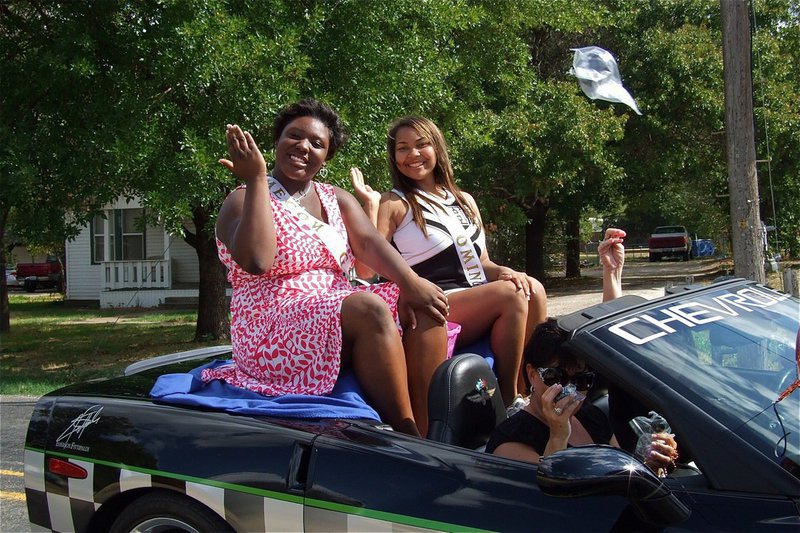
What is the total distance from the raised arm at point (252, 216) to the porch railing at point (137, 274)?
23648mm

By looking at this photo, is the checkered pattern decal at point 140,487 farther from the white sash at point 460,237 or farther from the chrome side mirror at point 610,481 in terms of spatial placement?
the white sash at point 460,237

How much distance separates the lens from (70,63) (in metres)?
9.40

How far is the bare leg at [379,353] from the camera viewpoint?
2.78 meters

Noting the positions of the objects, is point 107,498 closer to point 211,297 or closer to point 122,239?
point 211,297

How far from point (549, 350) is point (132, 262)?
2479 centimetres

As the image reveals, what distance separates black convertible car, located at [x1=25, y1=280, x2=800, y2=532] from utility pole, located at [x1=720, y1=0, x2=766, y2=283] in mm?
4888

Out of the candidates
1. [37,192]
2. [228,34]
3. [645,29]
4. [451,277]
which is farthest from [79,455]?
[645,29]

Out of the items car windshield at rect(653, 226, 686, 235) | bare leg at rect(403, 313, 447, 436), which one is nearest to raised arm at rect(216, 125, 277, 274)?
bare leg at rect(403, 313, 447, 436)

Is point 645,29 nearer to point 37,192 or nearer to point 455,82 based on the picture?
point 455,82

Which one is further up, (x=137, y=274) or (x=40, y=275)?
(x=40, y=275)

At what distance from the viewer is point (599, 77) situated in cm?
539

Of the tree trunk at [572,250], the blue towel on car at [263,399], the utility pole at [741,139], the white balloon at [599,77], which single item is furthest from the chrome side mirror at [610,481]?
the tree trunk at [572,250]

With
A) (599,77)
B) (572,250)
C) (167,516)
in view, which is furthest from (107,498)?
(572,250)

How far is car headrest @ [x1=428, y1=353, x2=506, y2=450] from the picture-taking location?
8.54ft
